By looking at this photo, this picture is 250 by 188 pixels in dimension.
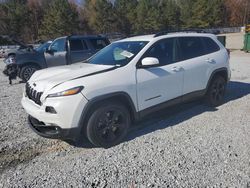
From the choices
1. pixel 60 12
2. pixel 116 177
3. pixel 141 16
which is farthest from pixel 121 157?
pixel 141 16

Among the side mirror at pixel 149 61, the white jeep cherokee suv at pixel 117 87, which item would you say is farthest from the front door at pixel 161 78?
the side mirror at pixel 149 61

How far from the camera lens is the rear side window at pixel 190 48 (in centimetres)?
502

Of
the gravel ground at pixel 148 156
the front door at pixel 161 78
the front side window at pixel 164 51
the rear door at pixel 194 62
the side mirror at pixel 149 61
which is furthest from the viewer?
the rear door at pixel 194 62

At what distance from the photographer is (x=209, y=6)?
213 feet

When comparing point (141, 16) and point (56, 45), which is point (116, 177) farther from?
point (141, 16)

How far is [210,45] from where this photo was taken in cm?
571

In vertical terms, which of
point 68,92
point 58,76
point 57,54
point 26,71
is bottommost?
point 26,71

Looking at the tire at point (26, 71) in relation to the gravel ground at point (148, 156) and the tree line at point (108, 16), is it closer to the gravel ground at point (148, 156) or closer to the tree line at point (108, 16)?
the gravel ground at point (148, 156)

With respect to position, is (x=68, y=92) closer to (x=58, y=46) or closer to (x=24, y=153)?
(x=24, y=153)

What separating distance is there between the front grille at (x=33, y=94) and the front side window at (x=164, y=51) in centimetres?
186

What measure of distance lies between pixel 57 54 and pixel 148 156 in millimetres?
7525

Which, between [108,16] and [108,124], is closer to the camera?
[108,124]

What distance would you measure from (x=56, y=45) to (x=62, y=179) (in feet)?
26.2

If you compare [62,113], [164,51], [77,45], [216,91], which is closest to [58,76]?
[62,113]
